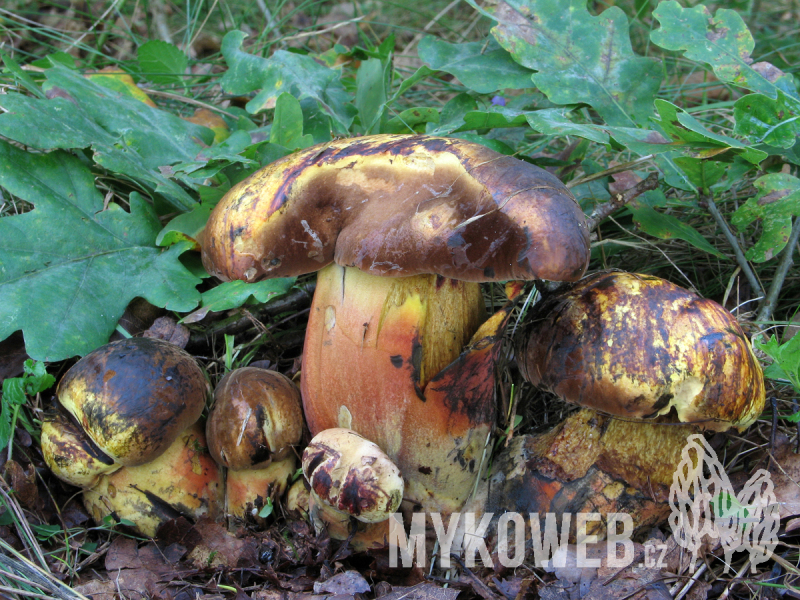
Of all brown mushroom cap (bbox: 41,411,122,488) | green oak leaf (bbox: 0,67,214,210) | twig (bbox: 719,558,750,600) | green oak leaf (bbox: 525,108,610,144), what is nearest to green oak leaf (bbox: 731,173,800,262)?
green oak leaf (bbox: 525,108,610,144)

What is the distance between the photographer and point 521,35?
2568 millimetres

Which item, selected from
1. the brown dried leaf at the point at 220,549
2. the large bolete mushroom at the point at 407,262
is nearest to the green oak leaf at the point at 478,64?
the large bolete mushroom at the point at 407,262

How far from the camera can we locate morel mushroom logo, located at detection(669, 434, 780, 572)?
1841 millimetres

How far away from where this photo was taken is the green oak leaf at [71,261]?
7.21 ft

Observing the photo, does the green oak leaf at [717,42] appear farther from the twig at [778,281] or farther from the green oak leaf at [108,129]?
the green oak leaf at [108,129]

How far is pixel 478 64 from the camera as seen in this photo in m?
2.69

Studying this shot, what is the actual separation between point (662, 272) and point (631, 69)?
0.94 metres

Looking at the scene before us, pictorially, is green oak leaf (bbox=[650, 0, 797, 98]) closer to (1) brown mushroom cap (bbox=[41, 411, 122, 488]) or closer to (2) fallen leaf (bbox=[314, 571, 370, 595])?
(2) fallen leaf (bbox=[314, 571, 370, 595])

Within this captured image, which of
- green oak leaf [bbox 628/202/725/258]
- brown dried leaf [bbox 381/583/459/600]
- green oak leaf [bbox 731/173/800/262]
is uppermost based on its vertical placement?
green oak leaf [bbox 731/173/800/262]

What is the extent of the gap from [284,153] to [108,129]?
2.83ft

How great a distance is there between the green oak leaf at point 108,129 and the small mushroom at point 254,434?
950mm

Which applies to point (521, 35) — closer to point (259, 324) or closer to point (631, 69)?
point (631, 69)

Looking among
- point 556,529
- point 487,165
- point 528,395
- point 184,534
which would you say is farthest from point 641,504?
point 184,534

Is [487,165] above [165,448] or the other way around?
above
